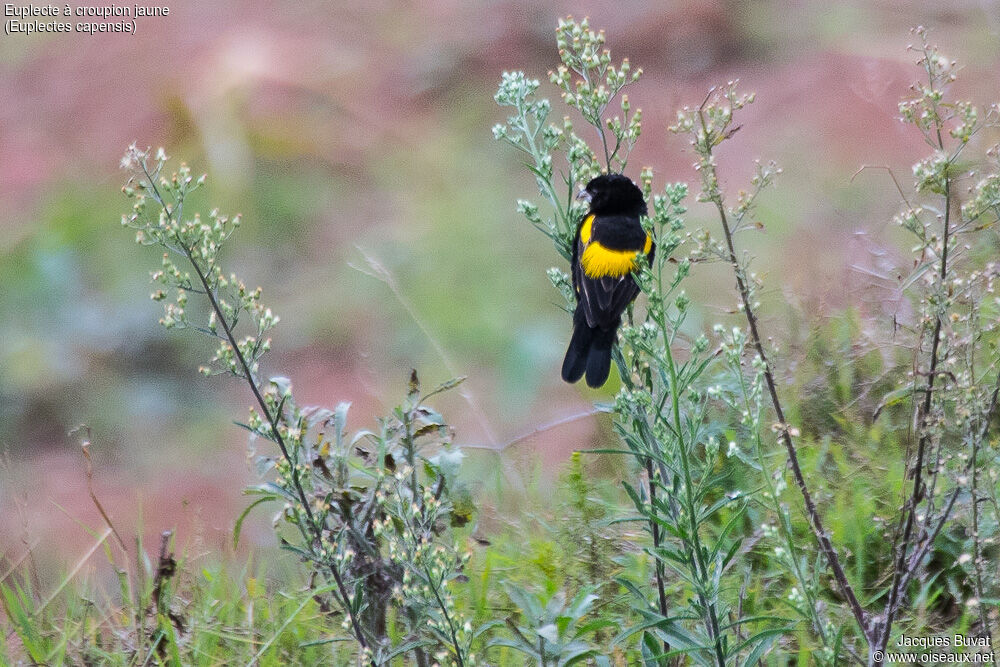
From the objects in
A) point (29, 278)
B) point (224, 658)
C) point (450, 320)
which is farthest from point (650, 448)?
point (29, 278)

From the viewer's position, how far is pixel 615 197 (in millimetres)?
3479

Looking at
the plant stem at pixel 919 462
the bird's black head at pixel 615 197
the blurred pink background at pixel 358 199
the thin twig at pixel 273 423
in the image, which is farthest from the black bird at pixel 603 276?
the thin twig at pixel 273 423

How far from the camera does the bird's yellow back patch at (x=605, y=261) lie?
315cm

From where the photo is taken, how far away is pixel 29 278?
6.32 metres

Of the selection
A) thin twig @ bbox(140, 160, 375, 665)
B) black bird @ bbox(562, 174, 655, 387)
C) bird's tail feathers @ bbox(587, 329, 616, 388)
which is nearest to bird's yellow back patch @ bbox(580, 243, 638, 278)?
black bird @ bbox(562, 174, 655, 387)

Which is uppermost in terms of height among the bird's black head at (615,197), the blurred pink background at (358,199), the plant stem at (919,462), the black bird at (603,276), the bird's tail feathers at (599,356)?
the blurred pink background at (358,199)

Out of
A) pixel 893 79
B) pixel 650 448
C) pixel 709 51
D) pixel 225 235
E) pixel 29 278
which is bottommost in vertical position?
pixel 650 448

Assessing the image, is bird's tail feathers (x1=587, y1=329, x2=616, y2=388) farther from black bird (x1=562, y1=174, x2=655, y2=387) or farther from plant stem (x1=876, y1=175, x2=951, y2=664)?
plant stem (x1=876, y1=175, x2=951, y2=664)

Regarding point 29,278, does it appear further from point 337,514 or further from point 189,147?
point 337,514

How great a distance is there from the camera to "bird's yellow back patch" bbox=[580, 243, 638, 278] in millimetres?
3150

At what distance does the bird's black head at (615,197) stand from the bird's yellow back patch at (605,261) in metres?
0.23

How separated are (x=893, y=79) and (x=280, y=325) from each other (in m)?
4.17

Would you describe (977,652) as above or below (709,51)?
below

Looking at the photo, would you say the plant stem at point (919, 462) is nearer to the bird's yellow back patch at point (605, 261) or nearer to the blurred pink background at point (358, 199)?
the bird's yellow back patch at point (605, 261)
